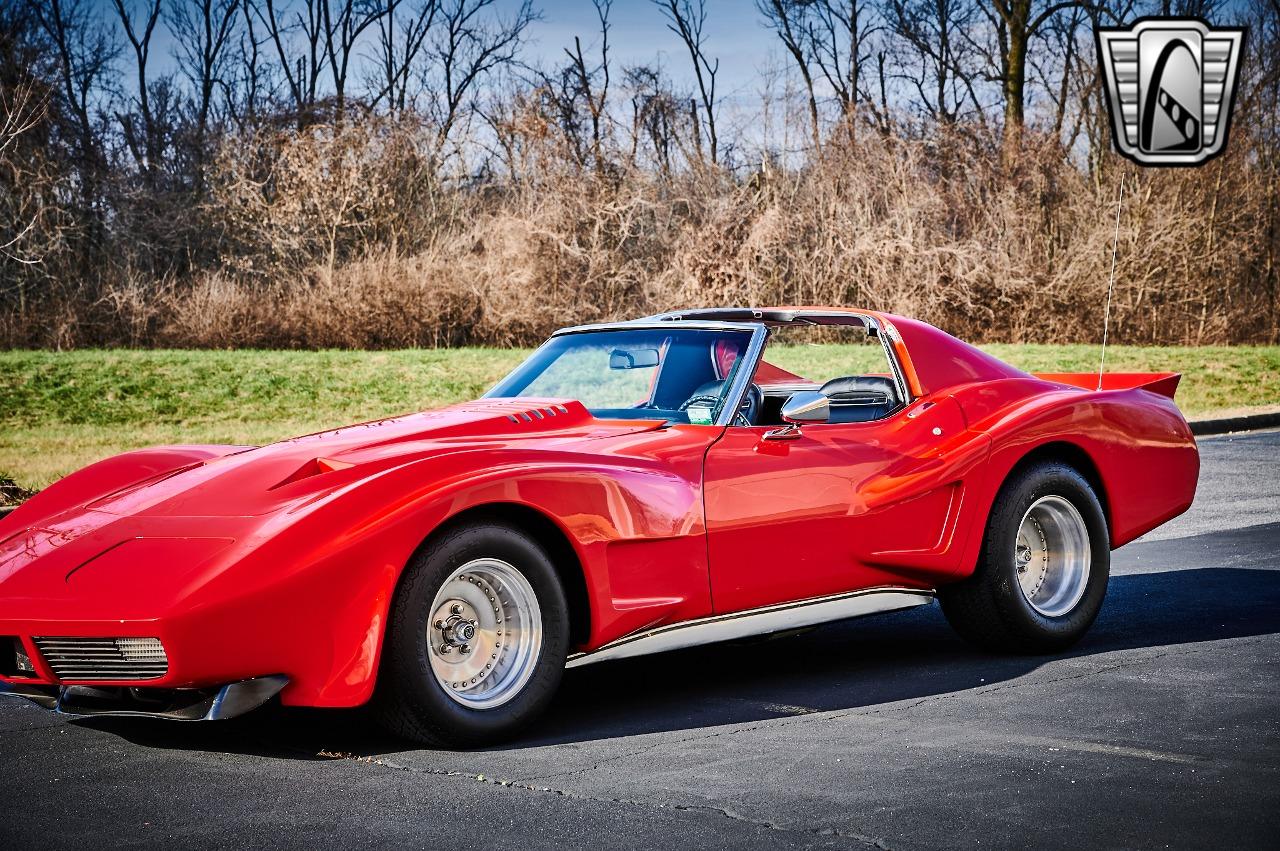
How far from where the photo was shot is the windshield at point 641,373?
5.67 m

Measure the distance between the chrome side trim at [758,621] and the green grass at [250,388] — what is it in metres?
10.6

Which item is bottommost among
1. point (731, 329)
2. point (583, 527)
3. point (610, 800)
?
point (610, 800)

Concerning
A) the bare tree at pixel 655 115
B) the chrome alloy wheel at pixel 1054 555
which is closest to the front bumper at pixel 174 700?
the chrome alloy wheel at pixel 1054 555

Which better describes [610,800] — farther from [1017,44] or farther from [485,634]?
[1017,44]

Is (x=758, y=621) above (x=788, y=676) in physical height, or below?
above

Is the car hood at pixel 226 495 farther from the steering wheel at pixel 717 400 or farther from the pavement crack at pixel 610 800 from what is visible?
the pavement crack at pixel 610 800

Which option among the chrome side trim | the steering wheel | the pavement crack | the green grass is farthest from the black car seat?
the green grass

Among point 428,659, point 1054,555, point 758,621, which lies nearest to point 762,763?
point 758,621

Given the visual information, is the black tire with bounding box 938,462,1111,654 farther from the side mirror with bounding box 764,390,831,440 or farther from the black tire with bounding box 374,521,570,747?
the black tire with bounding box 374,521,570,747

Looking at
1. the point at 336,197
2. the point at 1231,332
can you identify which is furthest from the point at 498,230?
the point at 1231,332

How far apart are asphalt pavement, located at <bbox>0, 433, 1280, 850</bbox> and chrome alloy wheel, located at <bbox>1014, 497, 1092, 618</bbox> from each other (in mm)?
262

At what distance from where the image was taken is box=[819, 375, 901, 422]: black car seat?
6.05 meters

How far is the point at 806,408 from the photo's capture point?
5.42m

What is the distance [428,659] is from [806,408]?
1.81 meters
